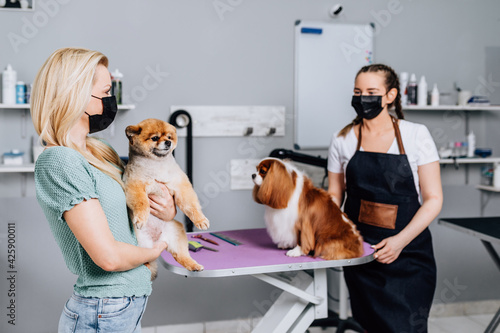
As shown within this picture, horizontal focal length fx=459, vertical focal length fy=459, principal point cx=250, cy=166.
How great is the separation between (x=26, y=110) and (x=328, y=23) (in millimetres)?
2094

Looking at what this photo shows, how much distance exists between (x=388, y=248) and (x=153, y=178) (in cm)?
107

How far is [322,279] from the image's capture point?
1.98m

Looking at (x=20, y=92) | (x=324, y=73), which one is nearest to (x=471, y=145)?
(x=324, y=73)

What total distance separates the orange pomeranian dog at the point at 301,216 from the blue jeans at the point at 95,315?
727 mm

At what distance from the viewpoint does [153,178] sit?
147 centimetres

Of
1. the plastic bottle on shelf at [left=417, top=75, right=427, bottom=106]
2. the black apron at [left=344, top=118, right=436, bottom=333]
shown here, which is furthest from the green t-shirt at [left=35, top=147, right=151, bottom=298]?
the plastic bottle on shelf at [left=417, top=75, right=427, bottom=106]

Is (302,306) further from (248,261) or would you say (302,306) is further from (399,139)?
(399,139)

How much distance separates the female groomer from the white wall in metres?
1.14

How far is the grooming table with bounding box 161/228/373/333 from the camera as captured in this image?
1.71 metres

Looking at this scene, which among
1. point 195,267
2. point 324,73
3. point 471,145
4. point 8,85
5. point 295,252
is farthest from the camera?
point 471,145

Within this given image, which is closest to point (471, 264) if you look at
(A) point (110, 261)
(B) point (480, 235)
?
(B) point (480, 235)

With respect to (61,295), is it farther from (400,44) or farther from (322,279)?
(400,44)

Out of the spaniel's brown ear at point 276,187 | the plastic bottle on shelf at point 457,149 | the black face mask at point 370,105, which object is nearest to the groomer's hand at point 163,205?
the spaniel's brown ear at point 276,187

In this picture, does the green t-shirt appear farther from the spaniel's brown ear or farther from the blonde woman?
the spaniel's brown ear
